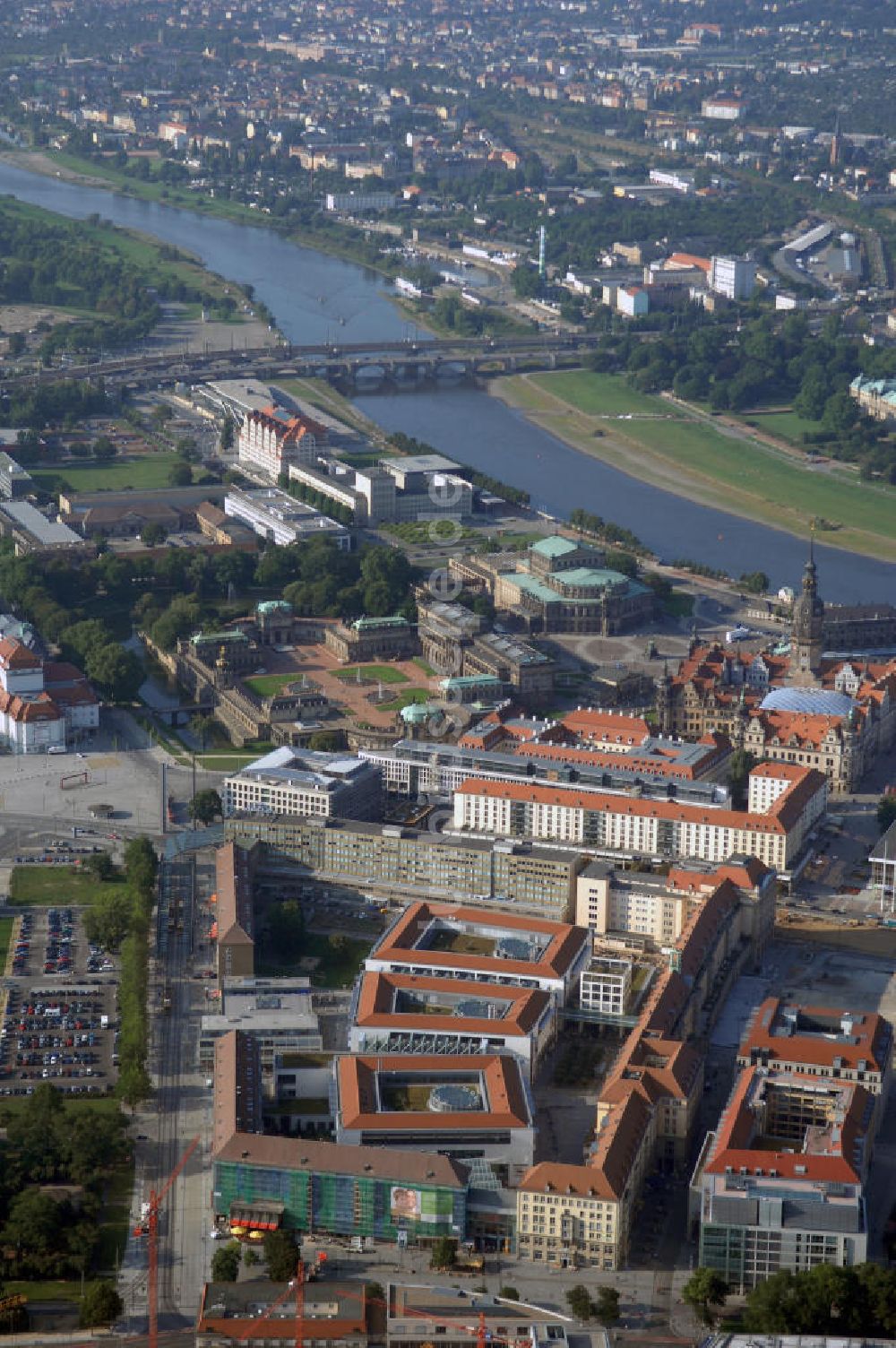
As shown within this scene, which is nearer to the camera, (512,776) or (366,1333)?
(366,1333)

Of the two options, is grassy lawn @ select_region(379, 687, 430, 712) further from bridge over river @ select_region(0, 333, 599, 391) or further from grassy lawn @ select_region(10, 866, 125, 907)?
bridge over river @ select_region(0, 333, 599, 391)

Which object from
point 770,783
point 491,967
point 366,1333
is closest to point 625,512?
point 770,783

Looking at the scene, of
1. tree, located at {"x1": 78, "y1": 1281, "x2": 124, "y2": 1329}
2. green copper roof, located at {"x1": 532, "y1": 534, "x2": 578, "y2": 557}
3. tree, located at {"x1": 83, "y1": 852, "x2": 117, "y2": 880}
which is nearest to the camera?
tree, located at {"x1": 78, "y1": 1281, "x2": 124, "y2": 1329}

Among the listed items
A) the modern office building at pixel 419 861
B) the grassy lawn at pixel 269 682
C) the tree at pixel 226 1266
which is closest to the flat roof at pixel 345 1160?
the tree at pixel 226 1266

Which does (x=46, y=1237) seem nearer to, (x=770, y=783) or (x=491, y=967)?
(x=491, y=967)

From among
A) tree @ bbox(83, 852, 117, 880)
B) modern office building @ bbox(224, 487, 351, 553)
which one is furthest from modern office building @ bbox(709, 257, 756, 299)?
tree @ bbox(83, 852, 117, 880)

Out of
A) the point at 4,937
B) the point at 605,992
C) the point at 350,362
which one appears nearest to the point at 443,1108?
the point at 605,992

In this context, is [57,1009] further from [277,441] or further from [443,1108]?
[277,441]
